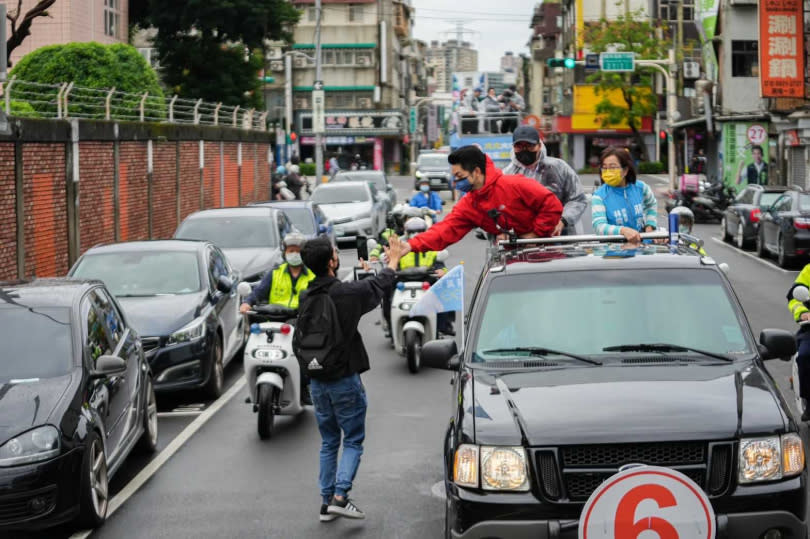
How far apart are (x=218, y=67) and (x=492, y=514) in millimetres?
52718

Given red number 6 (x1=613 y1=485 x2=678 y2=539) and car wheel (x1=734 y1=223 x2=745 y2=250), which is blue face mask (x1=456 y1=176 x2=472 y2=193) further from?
car wheel (x1=734 y1=223 x2=745 y2=250)

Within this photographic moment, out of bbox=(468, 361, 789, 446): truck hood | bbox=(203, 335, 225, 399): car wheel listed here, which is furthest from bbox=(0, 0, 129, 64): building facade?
bbox=(468, 361, 789, 446): truck hood

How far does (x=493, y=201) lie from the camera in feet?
30.8

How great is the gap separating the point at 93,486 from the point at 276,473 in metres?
1.90

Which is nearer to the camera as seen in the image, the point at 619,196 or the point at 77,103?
the point at 619,196

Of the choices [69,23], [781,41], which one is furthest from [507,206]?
[781,41]

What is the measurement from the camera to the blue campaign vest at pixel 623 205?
10383 millimetres

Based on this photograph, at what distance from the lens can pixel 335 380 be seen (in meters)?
8.18

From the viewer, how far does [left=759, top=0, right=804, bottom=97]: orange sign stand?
141ft

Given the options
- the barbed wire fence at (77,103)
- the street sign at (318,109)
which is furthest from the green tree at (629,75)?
the barbed wire fence at (77,103)

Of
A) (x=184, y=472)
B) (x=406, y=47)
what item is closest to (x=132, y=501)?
(x=184, y=472)

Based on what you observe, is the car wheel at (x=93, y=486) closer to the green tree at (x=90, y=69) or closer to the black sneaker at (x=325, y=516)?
the black sneaker at (x=325, y=516)

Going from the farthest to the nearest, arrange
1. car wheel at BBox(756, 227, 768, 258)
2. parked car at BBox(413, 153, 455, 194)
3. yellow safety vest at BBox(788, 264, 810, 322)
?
parked car at BBox(413, 153, 455, 194) < car wheel at BBox(756, 227, 768, 258) < yellow safety vest at BBox(788, 264, 810, 322)

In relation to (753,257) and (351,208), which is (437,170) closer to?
(351,208)
